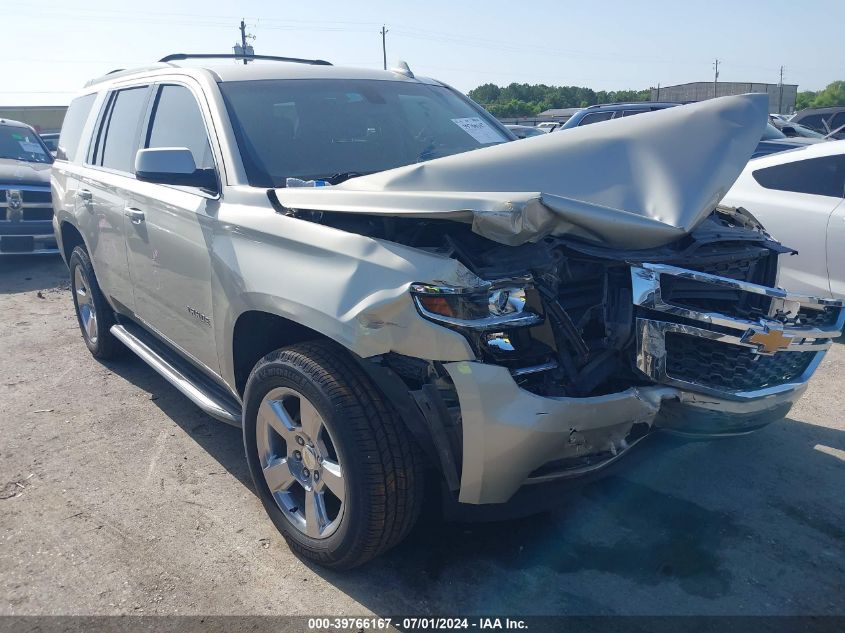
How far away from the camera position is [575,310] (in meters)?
2.75

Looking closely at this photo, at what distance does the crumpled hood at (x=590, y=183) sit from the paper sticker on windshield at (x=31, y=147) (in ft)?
32.2

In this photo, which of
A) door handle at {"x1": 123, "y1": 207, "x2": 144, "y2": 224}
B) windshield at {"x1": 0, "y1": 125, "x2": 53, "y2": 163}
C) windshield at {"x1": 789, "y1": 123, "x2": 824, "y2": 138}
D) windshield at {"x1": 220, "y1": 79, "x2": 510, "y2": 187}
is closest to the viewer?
windshield at {"x1": 220, "y1": 79, "x2": 510, "y2": 187}

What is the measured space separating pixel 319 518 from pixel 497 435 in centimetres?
94

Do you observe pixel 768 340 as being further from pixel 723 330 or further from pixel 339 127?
pixel 339 127

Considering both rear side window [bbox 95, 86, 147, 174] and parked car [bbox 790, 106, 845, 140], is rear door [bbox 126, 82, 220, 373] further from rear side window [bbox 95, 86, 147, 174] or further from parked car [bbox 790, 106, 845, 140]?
parked car [bbox 790, 106, 845, 140]

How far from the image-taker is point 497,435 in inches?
90.7

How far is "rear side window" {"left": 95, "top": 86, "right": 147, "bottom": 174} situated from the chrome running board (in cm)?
105

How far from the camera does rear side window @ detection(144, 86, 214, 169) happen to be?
140 inches

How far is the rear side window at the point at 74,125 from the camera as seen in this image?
213 inches

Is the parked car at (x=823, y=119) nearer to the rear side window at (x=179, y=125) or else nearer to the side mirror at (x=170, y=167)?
the rear side window at (x=179, y=125)

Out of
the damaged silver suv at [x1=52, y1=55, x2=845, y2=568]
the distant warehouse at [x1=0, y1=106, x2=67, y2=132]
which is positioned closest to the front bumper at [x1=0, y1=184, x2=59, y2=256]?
the damaged silver suv at [x1=52, y1=55, x2=845, y2=568]

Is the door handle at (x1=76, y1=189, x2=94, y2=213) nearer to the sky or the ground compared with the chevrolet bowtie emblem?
nearer to the sky

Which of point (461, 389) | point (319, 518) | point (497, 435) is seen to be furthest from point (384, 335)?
point (319, 518)

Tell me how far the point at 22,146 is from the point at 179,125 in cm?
855
